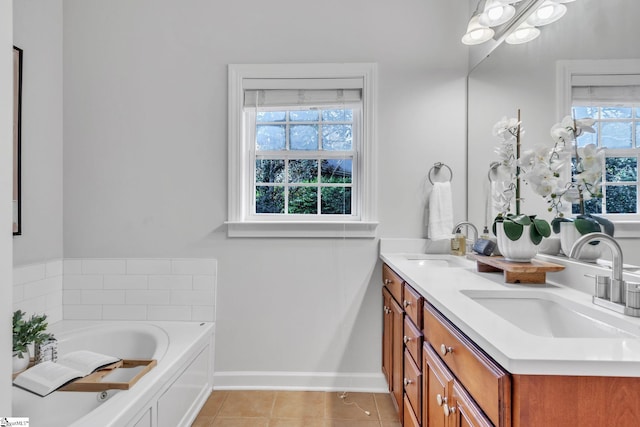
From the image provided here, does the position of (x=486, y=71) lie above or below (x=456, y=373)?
above

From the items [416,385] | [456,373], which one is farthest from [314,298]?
[456,373]

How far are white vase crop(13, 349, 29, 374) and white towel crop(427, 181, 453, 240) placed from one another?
224 cm

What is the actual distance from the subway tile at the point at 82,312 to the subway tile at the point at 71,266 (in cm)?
23

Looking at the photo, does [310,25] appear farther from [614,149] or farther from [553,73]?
[614,149]

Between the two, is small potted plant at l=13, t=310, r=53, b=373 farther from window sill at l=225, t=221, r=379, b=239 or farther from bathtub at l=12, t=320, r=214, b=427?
window sill at l=225, t=221, r=379, b=239

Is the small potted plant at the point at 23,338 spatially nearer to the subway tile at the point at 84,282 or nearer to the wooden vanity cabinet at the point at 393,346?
the subway tile at the point at 84,282

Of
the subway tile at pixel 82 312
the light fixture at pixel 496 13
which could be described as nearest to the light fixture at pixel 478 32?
the light fixture at pixel 496 13

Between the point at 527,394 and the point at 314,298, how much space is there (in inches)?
A: 67.1

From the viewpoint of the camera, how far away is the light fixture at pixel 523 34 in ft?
5.49

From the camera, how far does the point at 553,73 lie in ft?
4.93

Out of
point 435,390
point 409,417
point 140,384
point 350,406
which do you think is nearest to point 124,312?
point 140,384

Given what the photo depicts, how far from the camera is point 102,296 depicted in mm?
2410

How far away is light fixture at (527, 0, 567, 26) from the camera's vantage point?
4.91 ft

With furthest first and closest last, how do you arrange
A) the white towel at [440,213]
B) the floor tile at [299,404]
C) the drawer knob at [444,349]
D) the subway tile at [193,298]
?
1. the subway tile at [193,298]
2. the white towel at [440,213]
3. the floor tile at [299,404]
4. the drawer knob at [444,349]
